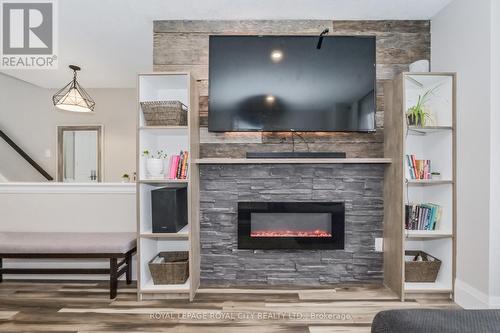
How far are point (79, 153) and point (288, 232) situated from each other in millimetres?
4793

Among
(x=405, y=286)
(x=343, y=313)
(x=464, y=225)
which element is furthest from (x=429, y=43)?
(x=343, y=313)

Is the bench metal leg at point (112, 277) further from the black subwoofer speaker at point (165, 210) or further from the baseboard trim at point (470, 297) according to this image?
the baseboard trim at point (470, 297)

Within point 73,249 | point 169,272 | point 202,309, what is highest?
point 73,249

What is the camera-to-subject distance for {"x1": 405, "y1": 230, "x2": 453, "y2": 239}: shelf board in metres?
Result: 2.44

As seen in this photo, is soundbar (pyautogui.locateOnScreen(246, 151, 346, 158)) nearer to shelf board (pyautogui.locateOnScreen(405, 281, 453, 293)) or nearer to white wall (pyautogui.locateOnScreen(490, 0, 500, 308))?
white wall (pyautogui.locateOnScreen(490, 0, 500, 308))

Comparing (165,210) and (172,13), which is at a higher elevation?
(172,13)

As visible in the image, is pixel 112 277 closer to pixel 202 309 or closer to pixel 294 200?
pixel 202 309

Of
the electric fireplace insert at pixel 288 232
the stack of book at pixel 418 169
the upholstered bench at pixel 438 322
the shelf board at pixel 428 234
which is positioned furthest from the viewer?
the electric fireplace insert at pixel 288 232

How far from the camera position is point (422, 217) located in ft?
8.42

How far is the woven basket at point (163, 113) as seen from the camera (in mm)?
2479

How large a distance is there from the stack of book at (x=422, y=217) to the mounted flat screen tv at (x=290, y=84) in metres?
0.75

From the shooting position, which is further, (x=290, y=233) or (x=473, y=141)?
(x=290, y=233)

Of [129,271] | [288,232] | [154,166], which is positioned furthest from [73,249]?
[288,232]

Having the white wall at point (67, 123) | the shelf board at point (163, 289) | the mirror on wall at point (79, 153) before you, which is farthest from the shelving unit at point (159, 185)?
the mirror on wall at point (79, 153)
